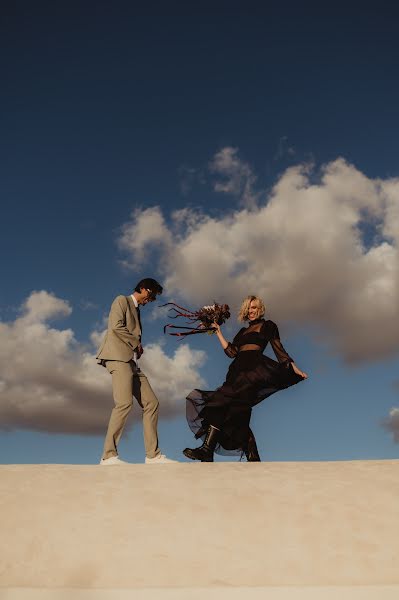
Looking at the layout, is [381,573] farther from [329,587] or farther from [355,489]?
[355,489]

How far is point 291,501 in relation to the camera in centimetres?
514

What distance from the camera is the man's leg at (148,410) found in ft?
22.1

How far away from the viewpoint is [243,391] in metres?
7.06

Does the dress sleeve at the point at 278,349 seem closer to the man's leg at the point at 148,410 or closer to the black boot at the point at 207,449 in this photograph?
the black boot at the point at 207,449

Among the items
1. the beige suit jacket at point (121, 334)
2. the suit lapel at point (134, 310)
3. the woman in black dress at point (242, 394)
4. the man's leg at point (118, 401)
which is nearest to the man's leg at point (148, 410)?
the man's leg at point (118, 401)

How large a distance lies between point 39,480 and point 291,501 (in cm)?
245

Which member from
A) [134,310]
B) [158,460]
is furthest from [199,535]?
[134,310]

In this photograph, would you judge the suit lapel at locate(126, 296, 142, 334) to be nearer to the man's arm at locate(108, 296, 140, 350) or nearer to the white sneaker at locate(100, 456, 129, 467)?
the man's arm at locate(108, 296, 140, 350)

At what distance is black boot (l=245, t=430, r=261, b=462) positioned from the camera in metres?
7.09

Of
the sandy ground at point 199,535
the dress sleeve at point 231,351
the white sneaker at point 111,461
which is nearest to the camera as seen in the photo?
the sandy ground at point 199,535

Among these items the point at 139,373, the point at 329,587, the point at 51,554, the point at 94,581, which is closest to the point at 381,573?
the point at 329,587

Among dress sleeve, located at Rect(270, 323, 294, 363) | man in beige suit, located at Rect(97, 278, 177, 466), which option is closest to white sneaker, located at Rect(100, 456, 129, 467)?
man in beige suit, located at Rect(97, 278, 177, 466)

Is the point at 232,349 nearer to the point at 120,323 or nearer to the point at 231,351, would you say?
the point at 231,351

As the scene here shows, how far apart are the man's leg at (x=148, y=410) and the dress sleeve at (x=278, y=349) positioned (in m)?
1.59
